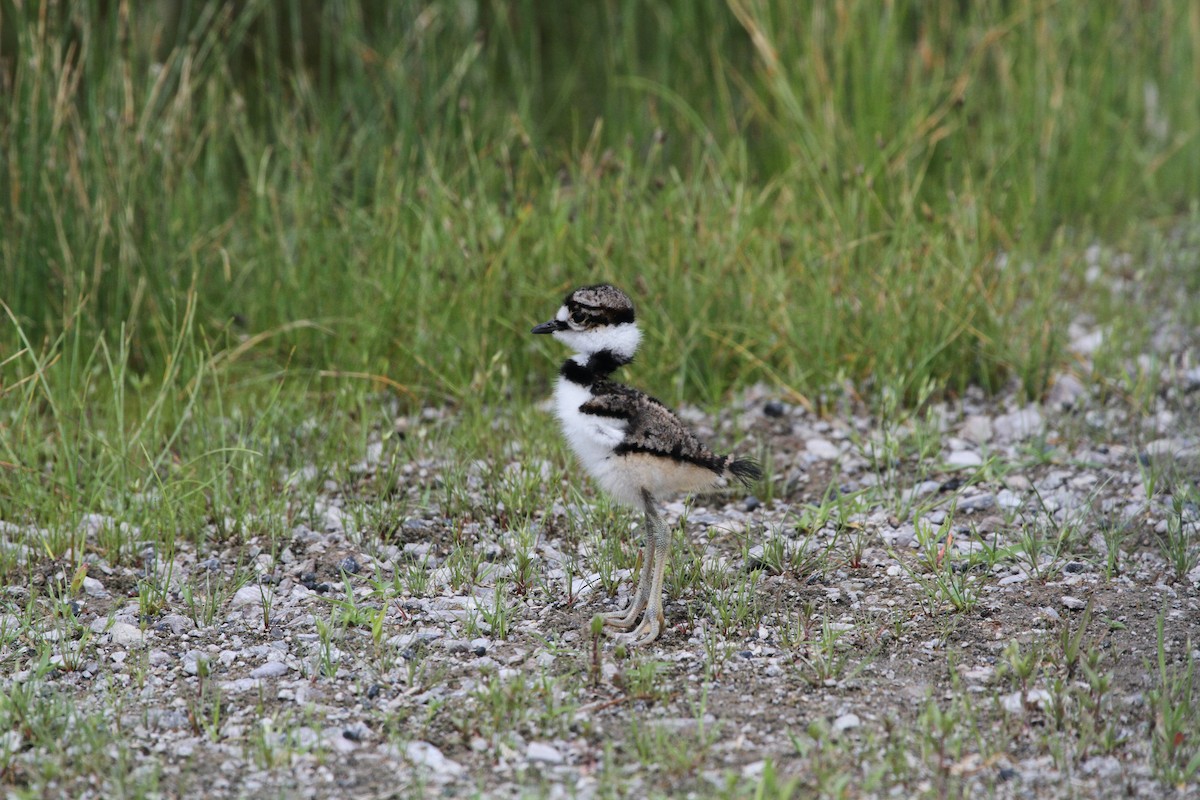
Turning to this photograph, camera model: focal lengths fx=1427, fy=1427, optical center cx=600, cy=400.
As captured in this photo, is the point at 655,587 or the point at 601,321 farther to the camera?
the point at 601,321

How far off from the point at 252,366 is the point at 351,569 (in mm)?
1992

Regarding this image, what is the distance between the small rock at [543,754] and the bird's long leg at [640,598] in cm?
75

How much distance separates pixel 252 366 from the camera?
21.9 feet

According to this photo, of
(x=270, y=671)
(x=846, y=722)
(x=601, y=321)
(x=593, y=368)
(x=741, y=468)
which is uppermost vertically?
(x=601, y=321)

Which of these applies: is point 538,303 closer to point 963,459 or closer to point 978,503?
point 963,459

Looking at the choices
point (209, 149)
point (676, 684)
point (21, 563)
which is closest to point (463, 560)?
point (676, 684)

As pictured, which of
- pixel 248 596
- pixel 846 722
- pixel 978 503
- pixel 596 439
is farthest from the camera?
pixel 978 503

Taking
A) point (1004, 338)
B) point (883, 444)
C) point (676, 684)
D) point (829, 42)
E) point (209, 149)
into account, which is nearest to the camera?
point (676, 684)

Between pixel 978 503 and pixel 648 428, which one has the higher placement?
pixel 648 428

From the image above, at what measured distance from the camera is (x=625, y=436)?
4.36m

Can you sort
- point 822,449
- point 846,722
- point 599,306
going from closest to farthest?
point 846,722
point 599,306
point 822,449

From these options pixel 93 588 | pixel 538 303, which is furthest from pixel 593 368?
pixel 538 303

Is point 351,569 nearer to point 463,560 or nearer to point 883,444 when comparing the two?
point 463,560

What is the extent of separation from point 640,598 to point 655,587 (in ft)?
0.54
